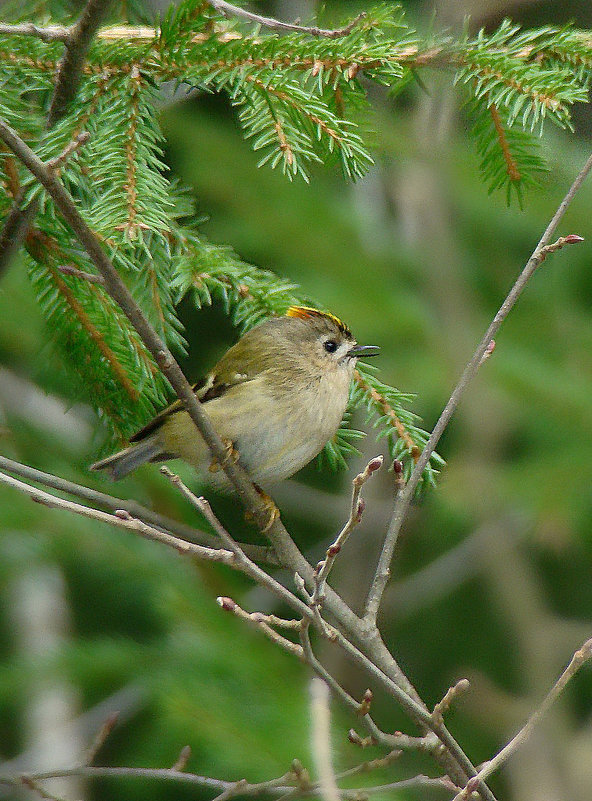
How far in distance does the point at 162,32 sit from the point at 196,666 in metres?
1.85

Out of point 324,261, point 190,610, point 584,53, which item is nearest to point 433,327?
point 324,261

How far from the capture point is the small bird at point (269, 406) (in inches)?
98.4

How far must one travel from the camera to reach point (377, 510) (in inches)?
172

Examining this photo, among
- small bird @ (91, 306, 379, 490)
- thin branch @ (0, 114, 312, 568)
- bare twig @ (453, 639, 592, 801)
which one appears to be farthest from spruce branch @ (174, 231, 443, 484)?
bare twig @ (453, 639, 592, 801)

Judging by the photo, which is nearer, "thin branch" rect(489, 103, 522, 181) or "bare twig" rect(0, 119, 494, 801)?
"bare twig" rect(0, 119, 494, 801)

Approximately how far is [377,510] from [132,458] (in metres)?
2.02

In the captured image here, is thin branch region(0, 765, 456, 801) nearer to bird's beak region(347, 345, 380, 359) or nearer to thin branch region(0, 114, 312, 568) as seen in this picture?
thin branch region(0, 114, 312, 568)

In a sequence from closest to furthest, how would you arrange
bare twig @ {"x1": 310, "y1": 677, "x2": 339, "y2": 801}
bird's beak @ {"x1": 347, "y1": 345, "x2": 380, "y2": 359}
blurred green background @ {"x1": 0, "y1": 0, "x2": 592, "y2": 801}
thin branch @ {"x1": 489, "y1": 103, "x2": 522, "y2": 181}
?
bare twig @ {"x1": 310, "y1": 677, "x2": 339, "y2": 801}
thin branch @ {"x1": 489, "y1": 103, "x2": 522, "y2": 181}
bird's beak @ {"x1": 347, "y1": 345, "x2": 380, "y2": 359}
blurred green background @ {"x1": 0, "y1": 0, "x2": 592, "y2": 801}

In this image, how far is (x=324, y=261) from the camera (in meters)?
3.78

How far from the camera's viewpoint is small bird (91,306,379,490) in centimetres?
250

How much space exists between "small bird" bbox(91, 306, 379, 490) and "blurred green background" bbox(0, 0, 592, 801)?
0.41ft

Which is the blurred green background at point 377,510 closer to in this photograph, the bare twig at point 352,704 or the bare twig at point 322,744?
the bare twig at point 352,704

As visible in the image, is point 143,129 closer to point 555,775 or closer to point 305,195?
point 305,195

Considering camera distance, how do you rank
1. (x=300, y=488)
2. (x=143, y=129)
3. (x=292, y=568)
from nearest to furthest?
(x=143, y=129) < (x=292, y=568) < (x=300, y=488)
